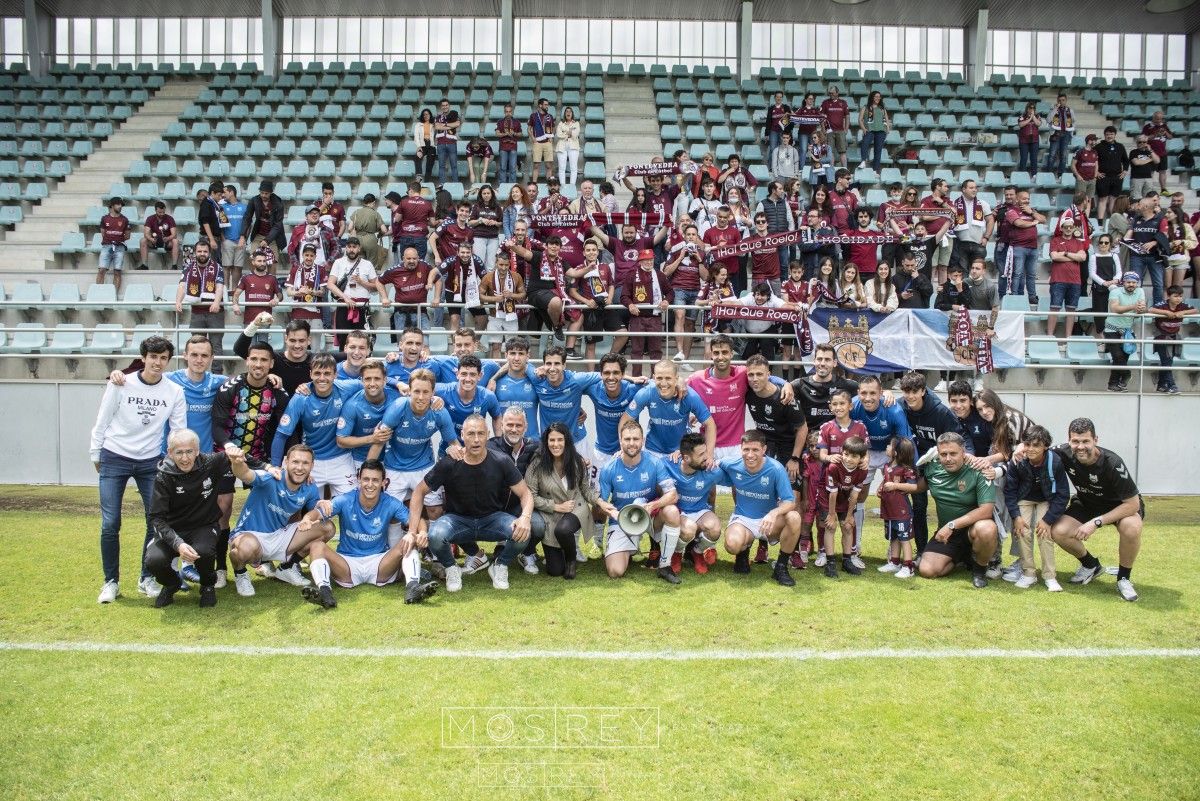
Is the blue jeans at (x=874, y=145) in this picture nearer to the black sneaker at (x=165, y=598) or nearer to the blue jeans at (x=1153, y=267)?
the blue jeans at (x=1153, y=267)

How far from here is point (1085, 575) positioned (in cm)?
793

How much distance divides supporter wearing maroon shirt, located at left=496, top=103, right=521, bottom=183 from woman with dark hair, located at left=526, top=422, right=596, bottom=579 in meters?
12.5

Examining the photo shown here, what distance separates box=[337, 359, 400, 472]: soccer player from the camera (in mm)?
8078

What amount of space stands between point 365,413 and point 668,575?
307cm

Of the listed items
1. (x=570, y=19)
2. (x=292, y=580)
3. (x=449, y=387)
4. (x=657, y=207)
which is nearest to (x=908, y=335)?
(x=657, y=207)

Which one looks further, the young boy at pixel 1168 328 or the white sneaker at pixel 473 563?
the young boy at pixel 1168 328

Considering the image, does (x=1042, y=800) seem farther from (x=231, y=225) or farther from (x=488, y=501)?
(x=231, y=225)

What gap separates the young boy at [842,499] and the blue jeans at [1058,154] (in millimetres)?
15705

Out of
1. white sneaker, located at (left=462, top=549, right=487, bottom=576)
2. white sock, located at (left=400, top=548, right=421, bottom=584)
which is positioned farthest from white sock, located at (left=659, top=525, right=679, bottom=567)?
white sock, located at (left=400, top=548, right=421, bottom=584)

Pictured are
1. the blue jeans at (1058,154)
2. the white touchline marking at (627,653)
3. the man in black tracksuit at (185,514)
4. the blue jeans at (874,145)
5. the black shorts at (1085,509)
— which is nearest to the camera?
the white touchline marking at (627,653)

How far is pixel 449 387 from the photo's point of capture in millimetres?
8836

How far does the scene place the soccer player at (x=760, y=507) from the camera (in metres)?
7.88

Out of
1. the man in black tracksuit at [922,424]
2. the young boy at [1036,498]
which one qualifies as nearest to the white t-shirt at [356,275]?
the man in black tracksuit at [922,424]

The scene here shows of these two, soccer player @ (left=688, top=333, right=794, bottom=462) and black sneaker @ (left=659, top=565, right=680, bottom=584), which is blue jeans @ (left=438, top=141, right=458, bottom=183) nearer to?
soccer player @ (left=688, top=333, right=794, bottom=462)
